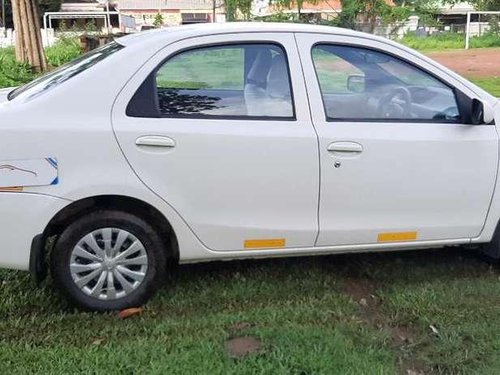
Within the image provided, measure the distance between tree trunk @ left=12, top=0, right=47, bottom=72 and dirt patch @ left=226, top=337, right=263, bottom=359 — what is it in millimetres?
13311

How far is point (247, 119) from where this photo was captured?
160 inches

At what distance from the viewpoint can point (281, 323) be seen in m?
3.90

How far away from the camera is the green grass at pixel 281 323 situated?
3.46 meters

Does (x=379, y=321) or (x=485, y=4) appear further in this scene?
(x=485, y=4)

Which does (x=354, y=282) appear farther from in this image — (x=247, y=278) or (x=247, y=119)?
(x=247, y=119)

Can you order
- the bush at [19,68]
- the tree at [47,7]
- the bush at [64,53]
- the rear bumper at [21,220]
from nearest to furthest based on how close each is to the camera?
1. the rear bumper at [21,220]
2. the bush at [19,68]
3. the bush at [64,53]
4. the tree at [47,7]

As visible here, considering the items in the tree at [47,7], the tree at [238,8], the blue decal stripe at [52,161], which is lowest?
the tree at [47,7]

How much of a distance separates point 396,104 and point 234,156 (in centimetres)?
116

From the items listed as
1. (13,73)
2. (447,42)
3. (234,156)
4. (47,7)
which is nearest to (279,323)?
(234,156)

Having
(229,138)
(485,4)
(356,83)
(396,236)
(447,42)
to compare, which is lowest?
(447,42)

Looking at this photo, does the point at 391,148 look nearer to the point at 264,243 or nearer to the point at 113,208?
the point at 264,243

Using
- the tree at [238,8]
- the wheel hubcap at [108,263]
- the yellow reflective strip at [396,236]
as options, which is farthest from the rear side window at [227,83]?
the tree at [238,8]

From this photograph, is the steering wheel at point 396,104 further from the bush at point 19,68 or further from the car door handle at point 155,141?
the bush at point 19,68

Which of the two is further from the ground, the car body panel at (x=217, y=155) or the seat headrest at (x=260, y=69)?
the seat headrest at (x=260, y=69)
